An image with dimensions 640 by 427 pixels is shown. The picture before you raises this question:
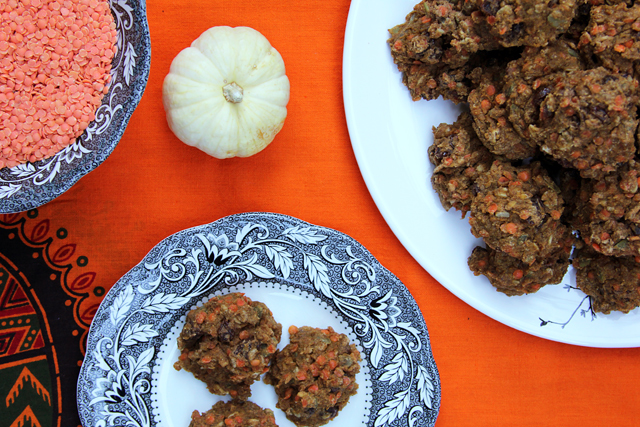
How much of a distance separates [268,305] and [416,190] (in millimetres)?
782

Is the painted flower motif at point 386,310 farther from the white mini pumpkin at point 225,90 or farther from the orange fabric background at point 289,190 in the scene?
the white mini pumpkin at point 225,90

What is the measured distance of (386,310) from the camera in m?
1.66

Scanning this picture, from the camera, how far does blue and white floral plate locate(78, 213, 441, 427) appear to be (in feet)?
5.16

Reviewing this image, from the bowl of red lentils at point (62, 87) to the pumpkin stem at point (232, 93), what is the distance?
269 mm

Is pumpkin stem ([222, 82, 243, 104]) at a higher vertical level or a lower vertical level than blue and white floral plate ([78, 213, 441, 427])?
higher

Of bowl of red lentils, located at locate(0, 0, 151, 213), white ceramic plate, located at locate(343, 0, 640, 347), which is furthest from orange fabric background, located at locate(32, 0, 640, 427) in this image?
bowl of red lentils, located at locate(0, 0, 151, 213)

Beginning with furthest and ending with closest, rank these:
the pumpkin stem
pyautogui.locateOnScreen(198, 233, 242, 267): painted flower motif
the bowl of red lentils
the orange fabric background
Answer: the orange fabric background → pyautogui.locateOnScreen(198, 233, 242, 267): painted flower motif → the pumpkin stem → the bowl of red lentils

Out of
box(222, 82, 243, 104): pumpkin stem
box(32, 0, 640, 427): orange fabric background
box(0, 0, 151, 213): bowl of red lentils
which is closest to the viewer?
box(0, 0, 151, 213): bowl of red lentils

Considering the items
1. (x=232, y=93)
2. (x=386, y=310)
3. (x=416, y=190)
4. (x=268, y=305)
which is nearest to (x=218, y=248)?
(x=268, y=305)

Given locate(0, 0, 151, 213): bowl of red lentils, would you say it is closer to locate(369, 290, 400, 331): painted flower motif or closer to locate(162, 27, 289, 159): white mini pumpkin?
locate(162, 27, 289, 159): white mini pumpkin

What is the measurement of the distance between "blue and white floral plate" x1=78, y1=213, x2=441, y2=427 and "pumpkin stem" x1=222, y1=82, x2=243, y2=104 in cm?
45

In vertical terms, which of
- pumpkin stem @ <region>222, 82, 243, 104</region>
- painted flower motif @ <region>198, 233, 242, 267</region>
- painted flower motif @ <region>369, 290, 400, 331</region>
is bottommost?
painted flower motif @ <region>369, 290, 400, 331</region>

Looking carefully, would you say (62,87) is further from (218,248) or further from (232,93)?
Result: (218,248)

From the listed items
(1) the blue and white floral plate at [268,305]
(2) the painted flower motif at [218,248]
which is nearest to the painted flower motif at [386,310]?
(1) the blue and white floral plate at [268,305]
